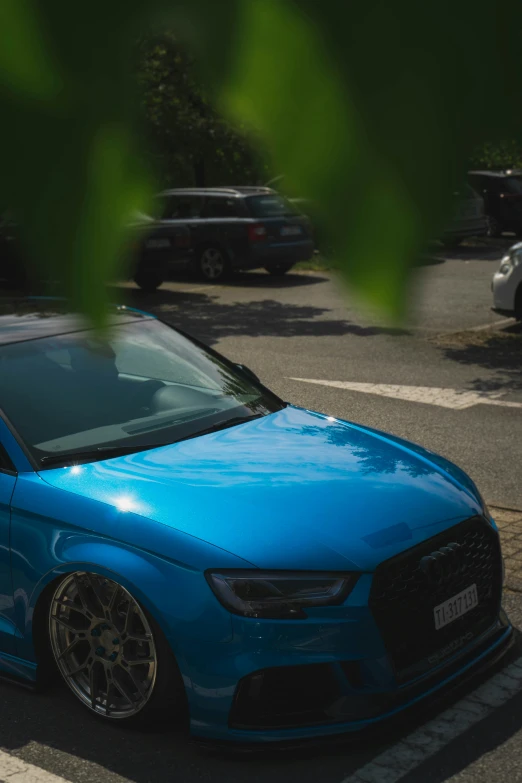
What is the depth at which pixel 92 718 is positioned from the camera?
11.6 ft

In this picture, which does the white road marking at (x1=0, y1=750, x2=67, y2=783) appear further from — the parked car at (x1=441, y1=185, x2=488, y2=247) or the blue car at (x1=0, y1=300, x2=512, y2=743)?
the parked car at (x1=441, y1=185, x2=488, y2=247)

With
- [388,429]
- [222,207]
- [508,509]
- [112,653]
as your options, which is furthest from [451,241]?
[388,429]

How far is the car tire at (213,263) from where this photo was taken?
161 cm

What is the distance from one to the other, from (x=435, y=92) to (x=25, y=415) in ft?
11.3

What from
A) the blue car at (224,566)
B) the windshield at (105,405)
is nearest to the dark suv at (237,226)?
the blue car at (224,566)

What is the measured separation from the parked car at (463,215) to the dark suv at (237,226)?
3.4 inches

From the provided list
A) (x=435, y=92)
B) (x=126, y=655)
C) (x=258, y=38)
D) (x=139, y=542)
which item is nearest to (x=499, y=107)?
(x=435, y=92)

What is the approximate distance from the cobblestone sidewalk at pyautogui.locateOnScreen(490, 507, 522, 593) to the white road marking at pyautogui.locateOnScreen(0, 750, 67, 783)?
85.5 inches

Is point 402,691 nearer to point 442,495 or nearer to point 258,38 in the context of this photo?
point 442,495

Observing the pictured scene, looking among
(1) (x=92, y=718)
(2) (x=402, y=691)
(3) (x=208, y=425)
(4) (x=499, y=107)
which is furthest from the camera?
(3) (x=208, y=425)

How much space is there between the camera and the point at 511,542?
505 centimetres

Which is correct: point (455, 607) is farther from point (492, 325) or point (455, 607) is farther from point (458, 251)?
point (492, 325)

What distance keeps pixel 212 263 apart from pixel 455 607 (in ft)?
6.93

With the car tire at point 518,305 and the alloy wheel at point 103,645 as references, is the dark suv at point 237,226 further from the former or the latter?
the car tire at point 518,305
